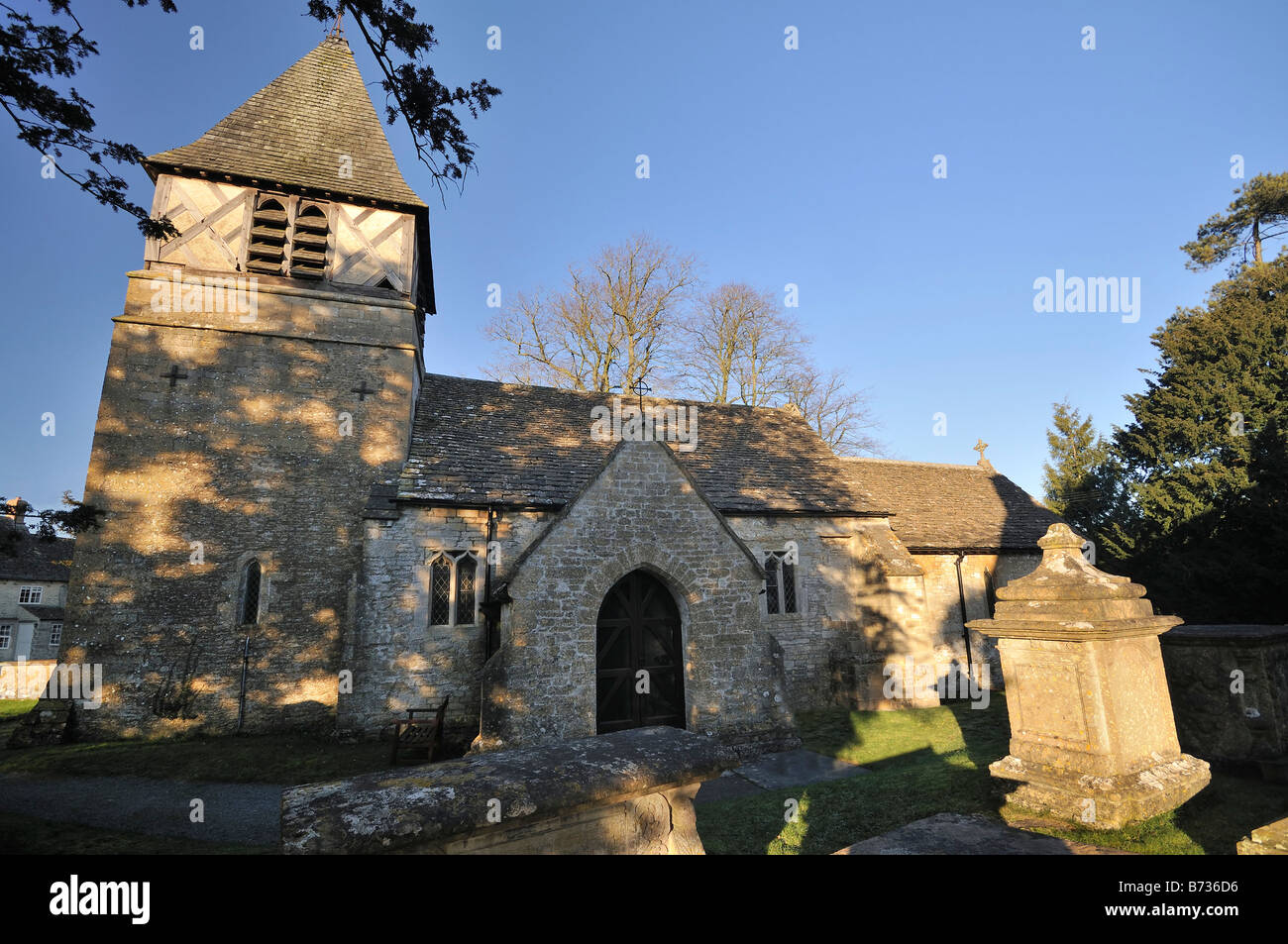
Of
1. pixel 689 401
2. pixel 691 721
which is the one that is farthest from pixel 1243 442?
pixel 691 721

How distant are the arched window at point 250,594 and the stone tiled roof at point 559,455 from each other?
3.87m

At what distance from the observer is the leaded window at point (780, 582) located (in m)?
15.9

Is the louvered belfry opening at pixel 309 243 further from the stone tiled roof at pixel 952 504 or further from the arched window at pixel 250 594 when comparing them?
the stone tiled roof at pixel 952 504

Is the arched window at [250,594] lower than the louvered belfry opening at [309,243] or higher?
lower

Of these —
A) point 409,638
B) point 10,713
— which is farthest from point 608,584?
point 10,713

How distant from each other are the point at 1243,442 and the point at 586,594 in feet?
63.9

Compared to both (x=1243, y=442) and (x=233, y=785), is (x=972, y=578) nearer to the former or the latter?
(x=1243, y=442)

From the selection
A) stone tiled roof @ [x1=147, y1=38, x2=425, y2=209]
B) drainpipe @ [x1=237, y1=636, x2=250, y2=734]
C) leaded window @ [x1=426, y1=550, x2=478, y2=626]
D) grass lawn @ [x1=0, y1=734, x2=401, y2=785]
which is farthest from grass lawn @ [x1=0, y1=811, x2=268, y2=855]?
stone tiled roof @ [x1=147, y1=38, x2=425, y2=209]

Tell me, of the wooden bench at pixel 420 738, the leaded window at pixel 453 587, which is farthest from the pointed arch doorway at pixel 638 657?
the leaded window at pixel 453 587

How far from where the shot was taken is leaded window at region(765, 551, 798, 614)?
1591 centimetres

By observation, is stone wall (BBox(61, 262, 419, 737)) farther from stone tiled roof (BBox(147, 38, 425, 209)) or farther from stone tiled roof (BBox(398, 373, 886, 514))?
stone tiled roof (BBox(147, 38, 425, 209))

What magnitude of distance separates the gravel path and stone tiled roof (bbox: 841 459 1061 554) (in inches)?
656

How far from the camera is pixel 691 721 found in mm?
10484

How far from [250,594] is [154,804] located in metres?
5.14
